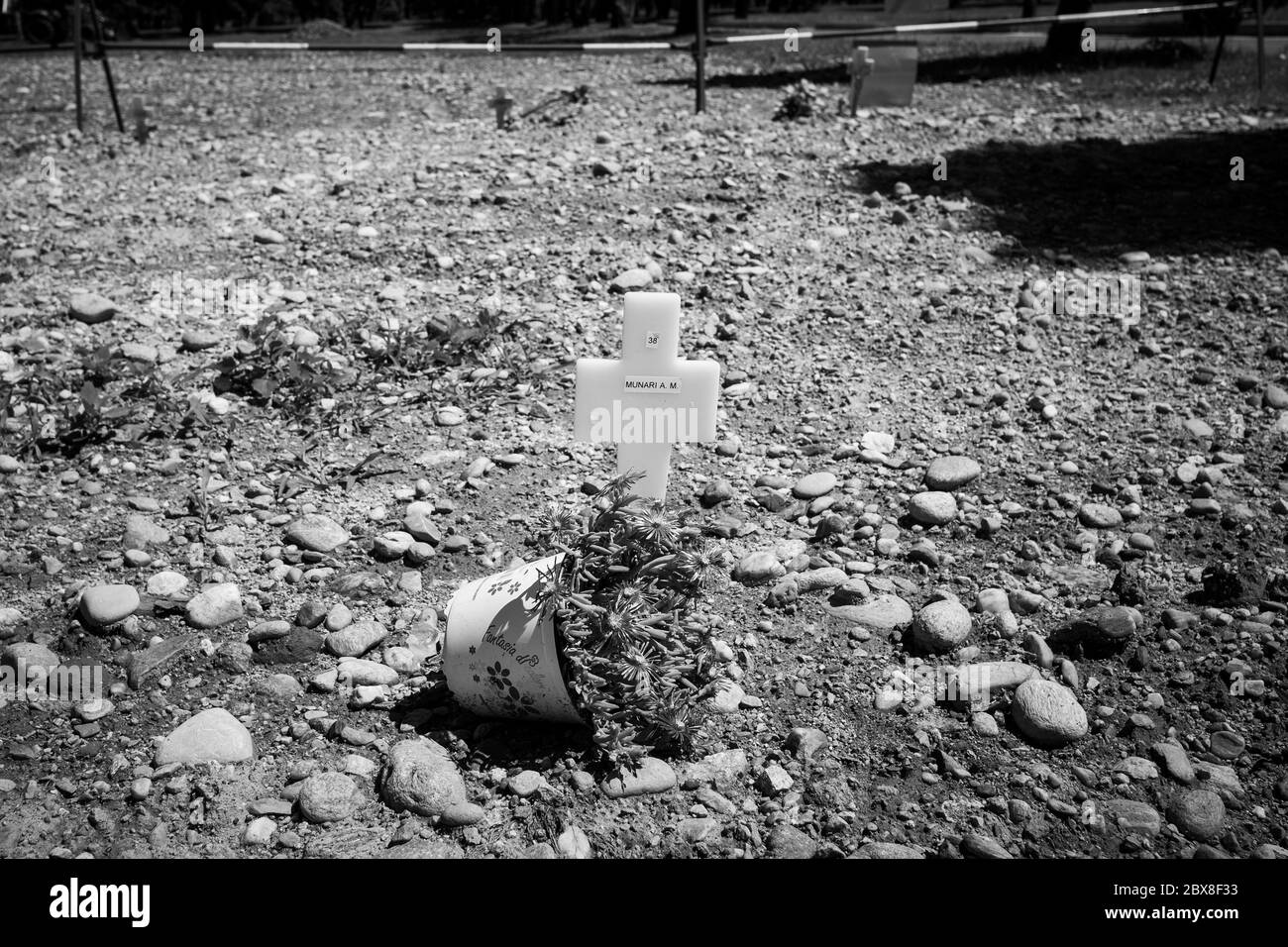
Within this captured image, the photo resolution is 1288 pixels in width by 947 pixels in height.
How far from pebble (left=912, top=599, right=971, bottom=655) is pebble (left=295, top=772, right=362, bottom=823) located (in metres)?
1.83

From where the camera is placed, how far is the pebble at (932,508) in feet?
14.2

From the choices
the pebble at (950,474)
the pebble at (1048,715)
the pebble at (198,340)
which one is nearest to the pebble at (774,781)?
the pebble at (1048,715)

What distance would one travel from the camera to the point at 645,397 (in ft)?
11.8

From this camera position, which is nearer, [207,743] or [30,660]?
[207,743]

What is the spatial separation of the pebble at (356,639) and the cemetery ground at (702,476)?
1 centimetres

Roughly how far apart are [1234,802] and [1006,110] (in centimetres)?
871

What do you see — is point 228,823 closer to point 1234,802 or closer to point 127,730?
point 127,730

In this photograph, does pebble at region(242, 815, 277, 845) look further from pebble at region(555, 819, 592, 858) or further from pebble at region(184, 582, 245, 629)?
pebble at region(184, 582, 245, 629)

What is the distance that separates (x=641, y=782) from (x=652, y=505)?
2.63 feet

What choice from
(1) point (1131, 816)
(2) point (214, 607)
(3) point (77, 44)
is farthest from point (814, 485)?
(3) point (77, 44)

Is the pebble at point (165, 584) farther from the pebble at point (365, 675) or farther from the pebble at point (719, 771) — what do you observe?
the pebble at point (719, 771)

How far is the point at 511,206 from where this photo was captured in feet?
23.4

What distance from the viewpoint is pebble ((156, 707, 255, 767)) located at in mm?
3125

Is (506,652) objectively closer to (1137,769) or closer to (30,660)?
(30,660)
